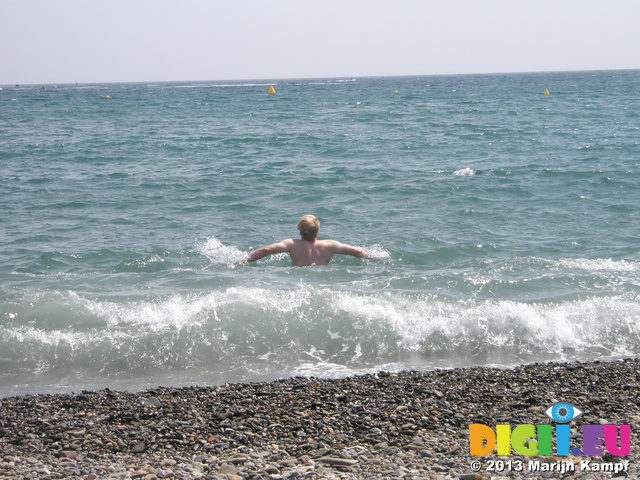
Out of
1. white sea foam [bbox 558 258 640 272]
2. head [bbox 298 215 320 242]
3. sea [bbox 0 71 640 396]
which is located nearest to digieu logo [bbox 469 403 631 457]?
sea [bbox 0 71 640 396]

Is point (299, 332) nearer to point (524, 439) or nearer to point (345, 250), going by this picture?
point (345, 250)

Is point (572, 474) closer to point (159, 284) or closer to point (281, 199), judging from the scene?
point (159, 284)

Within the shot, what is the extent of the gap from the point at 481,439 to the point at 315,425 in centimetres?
110

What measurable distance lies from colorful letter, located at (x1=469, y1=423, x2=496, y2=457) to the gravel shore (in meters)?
0.05

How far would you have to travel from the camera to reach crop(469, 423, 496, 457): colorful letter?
13.4 feet

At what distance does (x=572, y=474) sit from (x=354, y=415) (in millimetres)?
1497

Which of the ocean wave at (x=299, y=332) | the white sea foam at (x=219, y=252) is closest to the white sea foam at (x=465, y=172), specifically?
the white sea foam at (x=219, y=252)

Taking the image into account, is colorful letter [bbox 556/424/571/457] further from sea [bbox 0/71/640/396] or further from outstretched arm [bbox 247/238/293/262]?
outstretched arm [bbox 247/238/293/262]

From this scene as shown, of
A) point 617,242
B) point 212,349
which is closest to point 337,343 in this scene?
point 212,349

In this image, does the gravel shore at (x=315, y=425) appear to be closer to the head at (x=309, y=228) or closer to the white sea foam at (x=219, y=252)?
the head at (x=309, y=228)

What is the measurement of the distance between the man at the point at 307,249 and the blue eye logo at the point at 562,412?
458 cm

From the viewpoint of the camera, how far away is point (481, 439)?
13.9 ft

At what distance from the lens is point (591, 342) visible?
676cm

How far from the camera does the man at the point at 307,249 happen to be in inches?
345
